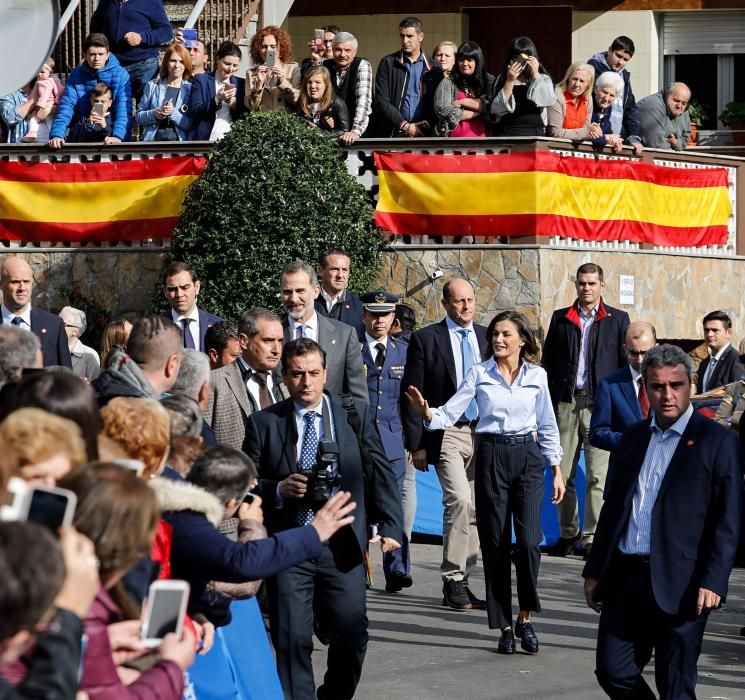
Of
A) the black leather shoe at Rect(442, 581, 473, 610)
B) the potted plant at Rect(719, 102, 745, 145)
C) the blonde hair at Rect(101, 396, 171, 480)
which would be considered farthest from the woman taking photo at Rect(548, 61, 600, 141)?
the blonde hair at Rect(101, 396, 171, 480)

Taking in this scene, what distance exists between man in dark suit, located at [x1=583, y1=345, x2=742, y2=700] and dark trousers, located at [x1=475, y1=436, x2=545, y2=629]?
2.49 metres

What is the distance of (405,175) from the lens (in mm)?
17297

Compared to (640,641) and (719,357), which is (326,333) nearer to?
(640,641)

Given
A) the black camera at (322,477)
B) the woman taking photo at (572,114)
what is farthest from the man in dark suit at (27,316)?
the woman taking photo at (572,114)

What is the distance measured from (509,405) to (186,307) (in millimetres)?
2772

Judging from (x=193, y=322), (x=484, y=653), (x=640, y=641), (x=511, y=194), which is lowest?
(x=484, y=653)

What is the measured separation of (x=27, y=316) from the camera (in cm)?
1176

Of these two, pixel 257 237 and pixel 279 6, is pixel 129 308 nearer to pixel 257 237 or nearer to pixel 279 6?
pixel 257 237

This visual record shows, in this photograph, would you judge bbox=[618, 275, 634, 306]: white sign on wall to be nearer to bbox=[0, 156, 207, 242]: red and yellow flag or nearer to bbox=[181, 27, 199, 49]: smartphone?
bbox=[0, 156, 207, 242]: red and yellow flag

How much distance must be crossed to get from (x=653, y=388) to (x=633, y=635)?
41.9 inches

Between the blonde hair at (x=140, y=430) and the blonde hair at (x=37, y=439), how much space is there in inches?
34.2

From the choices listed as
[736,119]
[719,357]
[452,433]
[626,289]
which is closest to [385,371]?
[452,433]

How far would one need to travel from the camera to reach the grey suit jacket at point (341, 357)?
399 inches

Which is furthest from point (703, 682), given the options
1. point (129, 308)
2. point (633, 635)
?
point (129, 308)
